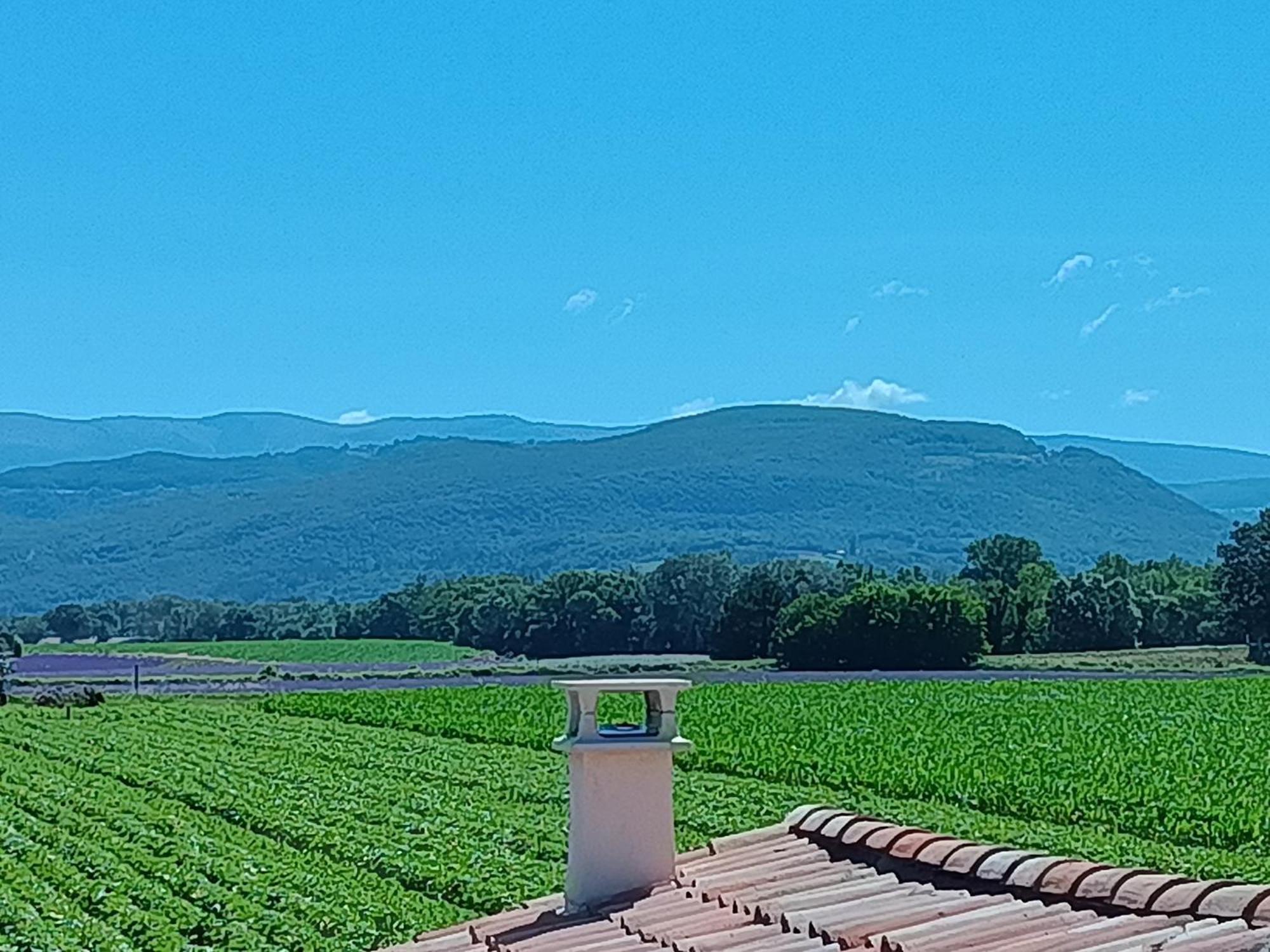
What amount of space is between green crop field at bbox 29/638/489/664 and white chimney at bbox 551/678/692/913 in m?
82.1

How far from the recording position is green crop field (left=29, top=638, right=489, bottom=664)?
97000 millimetres

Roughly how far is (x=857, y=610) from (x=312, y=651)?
1751 inches

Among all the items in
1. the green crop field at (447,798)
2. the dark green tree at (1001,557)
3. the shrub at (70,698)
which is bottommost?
the green crop field at (447,798)

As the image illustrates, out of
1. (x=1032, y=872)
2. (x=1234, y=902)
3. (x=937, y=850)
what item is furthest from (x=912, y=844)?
(x=1234, y=902)

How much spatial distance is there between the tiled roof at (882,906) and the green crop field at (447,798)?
652 centimetres

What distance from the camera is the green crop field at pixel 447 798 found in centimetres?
1367

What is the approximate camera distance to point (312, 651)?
105875mm

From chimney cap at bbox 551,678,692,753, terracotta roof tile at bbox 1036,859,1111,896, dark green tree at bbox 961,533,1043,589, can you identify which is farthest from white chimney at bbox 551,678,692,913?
dark green tree at bbox 961,533,1043,589

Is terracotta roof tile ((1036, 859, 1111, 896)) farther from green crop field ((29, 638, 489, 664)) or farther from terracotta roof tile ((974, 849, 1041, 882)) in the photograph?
green crop field ((29, 638, 489, 664))

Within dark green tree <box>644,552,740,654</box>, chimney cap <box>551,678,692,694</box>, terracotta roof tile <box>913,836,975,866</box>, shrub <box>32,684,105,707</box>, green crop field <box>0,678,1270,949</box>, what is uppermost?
dark green tree <box>644,552,740,654</box>

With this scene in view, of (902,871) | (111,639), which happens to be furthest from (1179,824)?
(111,639)

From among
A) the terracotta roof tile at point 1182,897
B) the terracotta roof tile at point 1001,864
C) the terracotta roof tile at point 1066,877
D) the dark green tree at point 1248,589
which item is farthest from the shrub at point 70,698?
the dark green tree at point 1248,589

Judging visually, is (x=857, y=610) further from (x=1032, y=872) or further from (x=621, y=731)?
(x=1032, y=872)

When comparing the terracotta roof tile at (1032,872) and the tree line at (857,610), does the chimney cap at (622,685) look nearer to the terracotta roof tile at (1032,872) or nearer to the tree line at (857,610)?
the terracotta roof tile at (1032,872)
